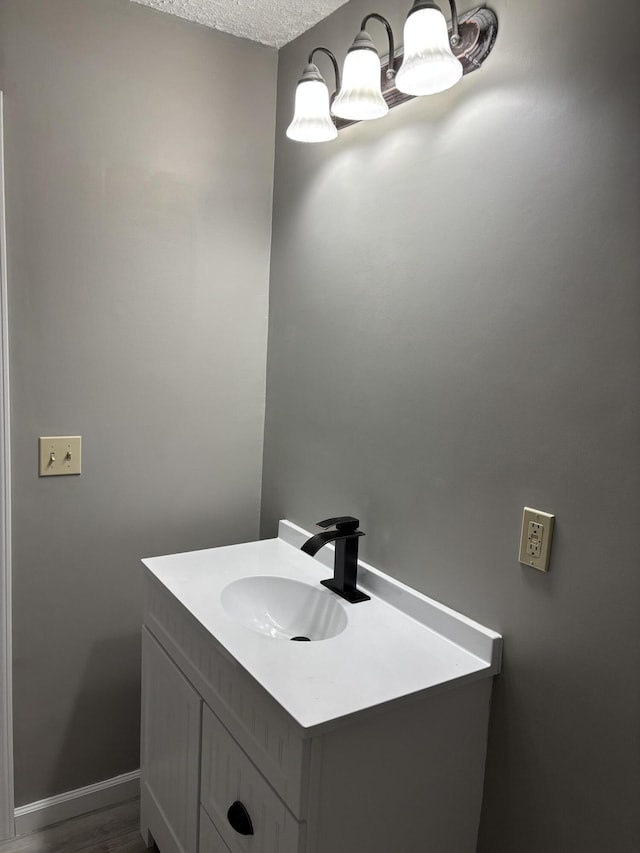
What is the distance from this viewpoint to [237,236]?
203cm

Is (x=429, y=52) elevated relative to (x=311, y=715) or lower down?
elevated

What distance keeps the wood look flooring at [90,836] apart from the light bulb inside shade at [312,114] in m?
2.04

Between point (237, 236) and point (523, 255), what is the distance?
42.1 inches

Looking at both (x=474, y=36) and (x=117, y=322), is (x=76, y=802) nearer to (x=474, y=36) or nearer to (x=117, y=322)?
(x=117, y=322)

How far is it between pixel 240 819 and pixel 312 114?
1611 mm

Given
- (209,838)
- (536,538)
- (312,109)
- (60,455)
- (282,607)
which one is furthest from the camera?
(60,455)

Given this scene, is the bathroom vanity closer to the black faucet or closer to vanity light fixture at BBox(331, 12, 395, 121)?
the black faucet

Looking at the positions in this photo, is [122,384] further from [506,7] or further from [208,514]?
[506,7]

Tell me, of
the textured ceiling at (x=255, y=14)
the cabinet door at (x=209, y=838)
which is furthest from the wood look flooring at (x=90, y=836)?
the textured ceiling at (x=255, y=14)

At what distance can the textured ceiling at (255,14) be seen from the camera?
1.72m

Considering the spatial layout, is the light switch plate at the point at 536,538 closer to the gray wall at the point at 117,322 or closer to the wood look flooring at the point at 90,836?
the gray wall at the point at 117,322

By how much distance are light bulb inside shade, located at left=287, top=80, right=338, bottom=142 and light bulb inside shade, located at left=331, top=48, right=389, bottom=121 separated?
0.41ft

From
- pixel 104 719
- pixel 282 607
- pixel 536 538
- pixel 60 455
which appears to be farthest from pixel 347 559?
pixel 104 719

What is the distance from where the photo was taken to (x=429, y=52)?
1233 millimetres
